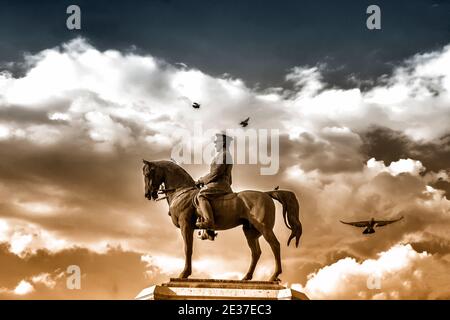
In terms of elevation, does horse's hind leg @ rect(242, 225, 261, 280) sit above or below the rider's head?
below

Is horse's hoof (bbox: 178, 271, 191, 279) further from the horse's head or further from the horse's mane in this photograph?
the horse's mane

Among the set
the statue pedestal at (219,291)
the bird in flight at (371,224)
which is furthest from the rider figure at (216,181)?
the bird in flight at (371,224)

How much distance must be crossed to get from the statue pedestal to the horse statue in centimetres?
46

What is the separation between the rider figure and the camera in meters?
17.4

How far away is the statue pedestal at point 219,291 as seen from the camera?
16453mm

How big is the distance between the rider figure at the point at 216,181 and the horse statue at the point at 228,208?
21 centimetres

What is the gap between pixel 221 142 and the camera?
1809 cm

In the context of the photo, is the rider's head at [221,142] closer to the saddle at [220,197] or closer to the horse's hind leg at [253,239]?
the saddle at [220,197]

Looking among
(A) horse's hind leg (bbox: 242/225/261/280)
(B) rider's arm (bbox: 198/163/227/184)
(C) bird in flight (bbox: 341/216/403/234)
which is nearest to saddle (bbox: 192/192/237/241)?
(B) rider's arm (bbox: 198/163/227/184)

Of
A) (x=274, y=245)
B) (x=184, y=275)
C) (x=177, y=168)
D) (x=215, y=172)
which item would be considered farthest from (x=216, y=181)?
(x=184, y=275)
